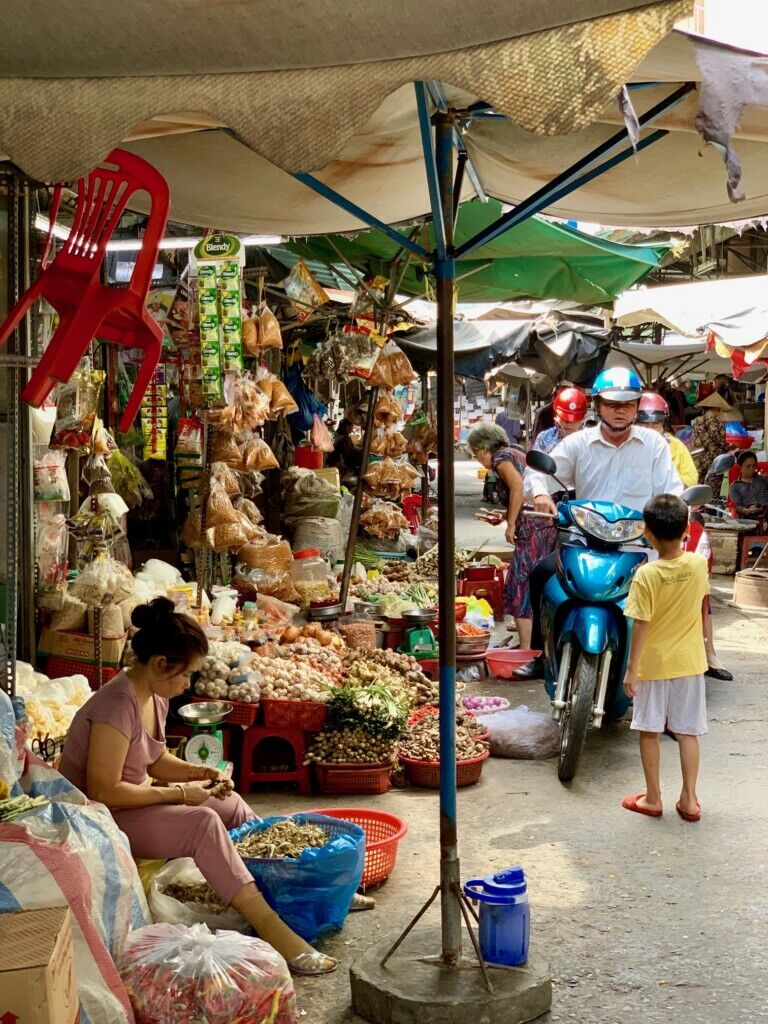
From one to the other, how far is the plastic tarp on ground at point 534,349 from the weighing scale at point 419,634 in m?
7.28

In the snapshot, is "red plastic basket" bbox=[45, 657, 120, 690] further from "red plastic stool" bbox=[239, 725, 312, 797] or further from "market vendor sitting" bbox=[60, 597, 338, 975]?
"market vendor sitting" bbox=[60, 597, 338, 975]

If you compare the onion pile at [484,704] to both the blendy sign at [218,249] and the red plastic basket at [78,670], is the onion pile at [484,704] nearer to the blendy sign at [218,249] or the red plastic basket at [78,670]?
the red plastic basket at [78,670]

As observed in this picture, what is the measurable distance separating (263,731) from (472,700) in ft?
6.34

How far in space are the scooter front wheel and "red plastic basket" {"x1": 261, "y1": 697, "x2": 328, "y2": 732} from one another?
127cm

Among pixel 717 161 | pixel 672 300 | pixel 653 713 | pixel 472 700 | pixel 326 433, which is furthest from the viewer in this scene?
pixel 326 433

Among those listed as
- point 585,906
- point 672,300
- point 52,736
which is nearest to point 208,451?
point 52,736

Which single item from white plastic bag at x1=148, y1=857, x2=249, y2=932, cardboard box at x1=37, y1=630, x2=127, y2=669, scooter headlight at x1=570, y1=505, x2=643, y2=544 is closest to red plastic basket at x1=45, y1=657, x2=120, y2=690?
cardboard box at x1=37, y1=630, x2=127, y2=669

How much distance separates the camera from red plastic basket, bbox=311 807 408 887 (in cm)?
460

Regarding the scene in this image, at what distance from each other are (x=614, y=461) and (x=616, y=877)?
2845 mm

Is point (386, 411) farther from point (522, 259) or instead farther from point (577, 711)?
point (577, 711)

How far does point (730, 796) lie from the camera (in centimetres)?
579

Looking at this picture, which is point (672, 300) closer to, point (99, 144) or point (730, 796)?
point (730, 796)

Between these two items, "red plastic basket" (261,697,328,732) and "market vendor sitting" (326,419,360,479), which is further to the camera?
"market vendor sitting" (326,419,360,479)

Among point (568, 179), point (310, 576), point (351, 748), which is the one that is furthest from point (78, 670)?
point (568, 179)
